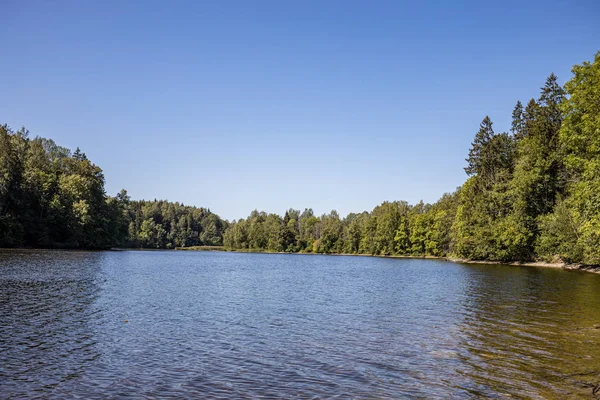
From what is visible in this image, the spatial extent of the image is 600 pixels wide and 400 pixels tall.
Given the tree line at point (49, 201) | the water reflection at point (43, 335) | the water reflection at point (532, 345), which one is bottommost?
the water reflection at point (43, 335)

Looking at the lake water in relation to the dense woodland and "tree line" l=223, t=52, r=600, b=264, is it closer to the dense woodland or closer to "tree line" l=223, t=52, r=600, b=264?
"tree line" l=223, t=52, r=600, b=264

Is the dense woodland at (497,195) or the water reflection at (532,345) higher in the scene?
the dense woodland at (497,195)

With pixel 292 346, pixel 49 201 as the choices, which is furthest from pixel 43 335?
pixel 49 201

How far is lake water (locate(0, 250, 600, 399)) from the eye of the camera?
12.4 m

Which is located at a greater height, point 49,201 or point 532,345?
point 49,201

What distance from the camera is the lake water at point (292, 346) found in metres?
12.4

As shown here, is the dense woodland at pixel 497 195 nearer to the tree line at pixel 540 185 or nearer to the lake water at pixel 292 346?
the tree line at pixel 540 185

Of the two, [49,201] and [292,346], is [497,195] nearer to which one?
[292,346]

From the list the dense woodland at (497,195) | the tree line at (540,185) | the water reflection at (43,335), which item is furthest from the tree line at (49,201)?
the tree line at (540,185)

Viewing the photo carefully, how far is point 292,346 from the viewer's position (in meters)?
17.4

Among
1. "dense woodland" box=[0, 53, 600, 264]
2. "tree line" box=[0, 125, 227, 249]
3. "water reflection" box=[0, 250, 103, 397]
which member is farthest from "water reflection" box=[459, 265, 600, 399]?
"tree line" box=[0, 125, 227, 249]

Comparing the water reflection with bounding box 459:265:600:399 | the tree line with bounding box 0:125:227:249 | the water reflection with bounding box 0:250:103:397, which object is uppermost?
the tree line with bounding box 0:125:227:249

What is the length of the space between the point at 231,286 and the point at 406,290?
53.3 feet

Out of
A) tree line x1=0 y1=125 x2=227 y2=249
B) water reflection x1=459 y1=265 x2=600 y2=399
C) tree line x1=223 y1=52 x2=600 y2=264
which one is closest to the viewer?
water reflection x1=459 y1=265 x2=600 y2=399
